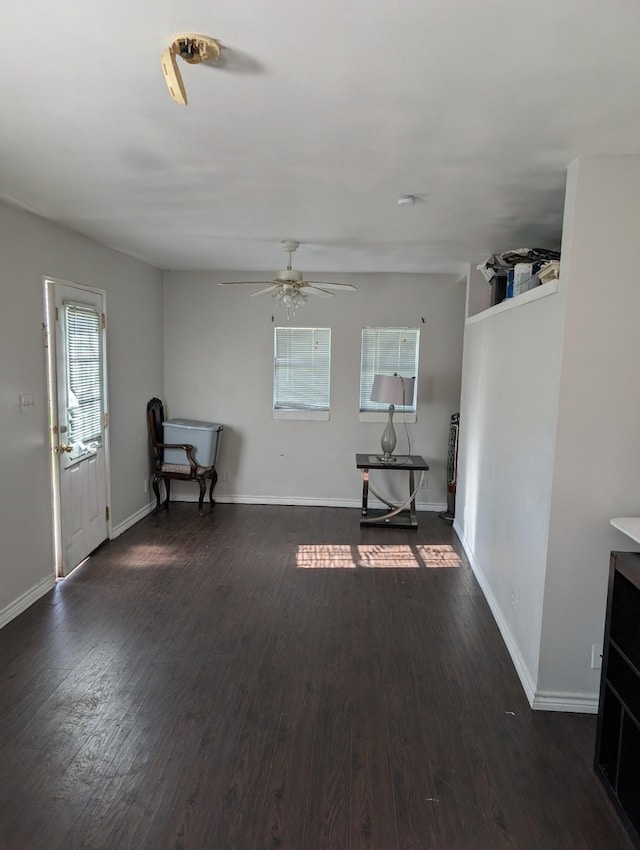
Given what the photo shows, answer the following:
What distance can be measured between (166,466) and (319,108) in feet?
14.0

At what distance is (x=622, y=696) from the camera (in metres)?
2.07

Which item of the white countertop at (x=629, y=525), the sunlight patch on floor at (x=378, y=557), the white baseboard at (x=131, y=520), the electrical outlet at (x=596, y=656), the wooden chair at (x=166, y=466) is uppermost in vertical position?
the white countertop at (x=629, y=525)

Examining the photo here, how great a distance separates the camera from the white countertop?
2119mm

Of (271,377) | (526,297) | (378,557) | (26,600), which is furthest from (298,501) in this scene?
(526,297)

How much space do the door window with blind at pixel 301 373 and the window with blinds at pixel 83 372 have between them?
6.69 feet

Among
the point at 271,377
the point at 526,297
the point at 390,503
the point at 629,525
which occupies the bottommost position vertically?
the point at 390,503

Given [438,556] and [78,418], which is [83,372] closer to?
[78,418]

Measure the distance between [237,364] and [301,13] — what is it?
15.4ft

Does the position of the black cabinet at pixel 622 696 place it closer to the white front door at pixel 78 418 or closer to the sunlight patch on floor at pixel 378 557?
the sunlight patch on floor at pixel 378 557

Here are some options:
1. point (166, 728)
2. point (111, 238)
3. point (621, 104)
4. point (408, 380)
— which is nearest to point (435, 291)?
point (408, 380)

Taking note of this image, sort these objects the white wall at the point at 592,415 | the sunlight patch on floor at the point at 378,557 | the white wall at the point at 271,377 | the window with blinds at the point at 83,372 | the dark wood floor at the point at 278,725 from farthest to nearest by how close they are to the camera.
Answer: the white wall at the point at 271,377 → the sunlight patch on floor at the point at 378,557 → the window with blinds at the point at 83,372 → the white wall at the point at 592,415 → the dark wood floor at the point at 278,725

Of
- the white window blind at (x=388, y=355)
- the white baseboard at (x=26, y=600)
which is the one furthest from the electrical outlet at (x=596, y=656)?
the white window blind at (x=388, y=355)

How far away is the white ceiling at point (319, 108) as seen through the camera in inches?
55.2

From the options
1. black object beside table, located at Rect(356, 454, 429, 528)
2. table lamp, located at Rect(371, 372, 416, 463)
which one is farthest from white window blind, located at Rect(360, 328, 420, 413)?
black object beside table, located at Rect(356, 454, 429, 528)
